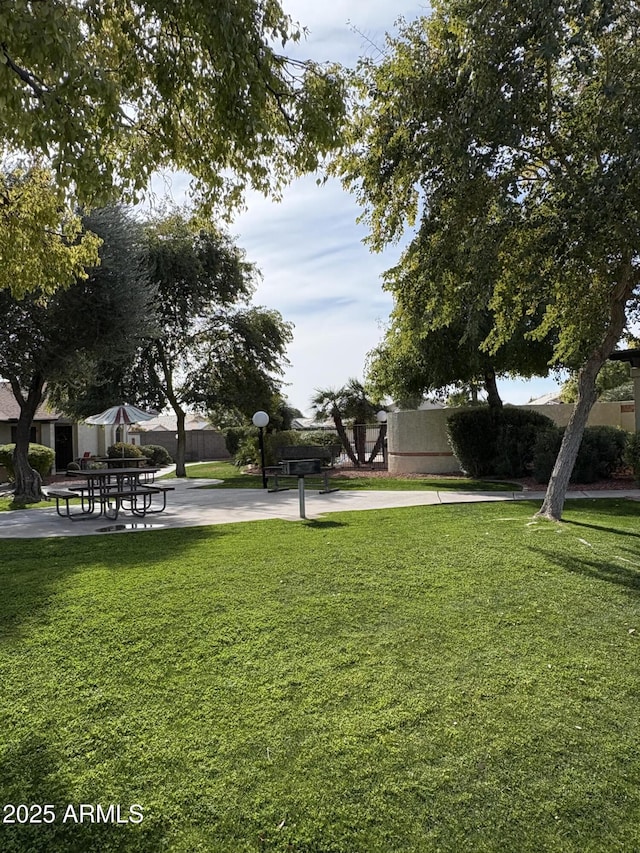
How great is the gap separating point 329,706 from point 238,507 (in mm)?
8938

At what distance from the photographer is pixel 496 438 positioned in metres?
16.5

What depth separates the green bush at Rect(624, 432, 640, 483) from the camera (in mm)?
12125

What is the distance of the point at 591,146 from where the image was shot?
263 inches

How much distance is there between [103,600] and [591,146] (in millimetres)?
7277

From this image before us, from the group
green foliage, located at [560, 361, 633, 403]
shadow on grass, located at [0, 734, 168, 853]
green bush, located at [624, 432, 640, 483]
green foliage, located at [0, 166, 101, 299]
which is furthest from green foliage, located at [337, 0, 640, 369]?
green foliage, located at [560, 361, 633, 403]

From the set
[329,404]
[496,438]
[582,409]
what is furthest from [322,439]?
[582,409]

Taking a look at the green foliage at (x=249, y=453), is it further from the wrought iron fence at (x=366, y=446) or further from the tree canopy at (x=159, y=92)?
the tree canopy at (x=159, y=92)

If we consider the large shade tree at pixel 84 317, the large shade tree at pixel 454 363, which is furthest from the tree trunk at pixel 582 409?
the large shade tree at pixel 84 317

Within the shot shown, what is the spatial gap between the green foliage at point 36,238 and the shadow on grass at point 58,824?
194 inches

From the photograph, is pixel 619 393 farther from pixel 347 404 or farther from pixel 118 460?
pixel 118 460

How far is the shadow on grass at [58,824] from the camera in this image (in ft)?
7.06

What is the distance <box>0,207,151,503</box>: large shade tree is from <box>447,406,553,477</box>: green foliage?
31.4 ft

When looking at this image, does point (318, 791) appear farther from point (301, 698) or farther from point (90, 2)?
point (90, 2)

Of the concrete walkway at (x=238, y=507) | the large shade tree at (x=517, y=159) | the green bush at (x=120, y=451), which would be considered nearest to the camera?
the large shade tree at (x=517, y=159)
